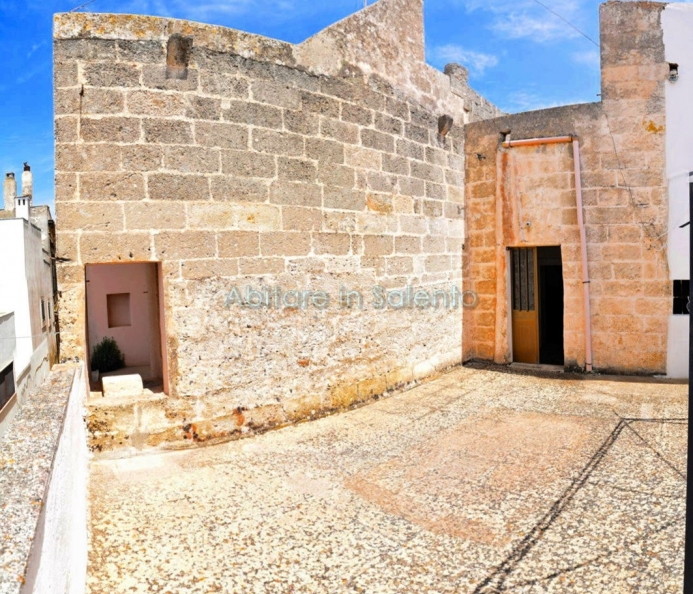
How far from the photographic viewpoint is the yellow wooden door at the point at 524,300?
7.82 metres

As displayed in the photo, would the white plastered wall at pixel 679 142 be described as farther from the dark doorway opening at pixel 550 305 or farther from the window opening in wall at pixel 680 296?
the dark doorway opening at pixel 550 305

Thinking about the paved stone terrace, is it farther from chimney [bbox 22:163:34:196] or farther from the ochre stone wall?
chimney [bbox 22:163:34:196]

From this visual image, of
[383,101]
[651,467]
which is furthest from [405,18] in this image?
[651,467]

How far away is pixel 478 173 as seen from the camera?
764 cm

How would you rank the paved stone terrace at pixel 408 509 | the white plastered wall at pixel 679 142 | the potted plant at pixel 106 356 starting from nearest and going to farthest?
the paved stone terrace at pixel 408 509
the white plastered wall at pixel 679 142
the potted plant at pixel 106 356

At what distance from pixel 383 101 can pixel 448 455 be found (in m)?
3.85

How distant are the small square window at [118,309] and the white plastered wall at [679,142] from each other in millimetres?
8597

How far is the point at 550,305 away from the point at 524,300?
12.1 ft

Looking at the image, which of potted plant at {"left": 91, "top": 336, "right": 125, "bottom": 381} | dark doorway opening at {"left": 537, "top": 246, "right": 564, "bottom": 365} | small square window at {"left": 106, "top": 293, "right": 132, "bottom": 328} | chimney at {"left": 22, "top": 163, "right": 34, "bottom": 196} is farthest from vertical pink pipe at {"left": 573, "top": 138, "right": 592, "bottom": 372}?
chimney at {"left": 22, "top": 163, "right": 34, "bottom": 196}

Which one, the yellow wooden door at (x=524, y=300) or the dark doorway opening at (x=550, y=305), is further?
the dark doorway opening at (x=550, y=305)

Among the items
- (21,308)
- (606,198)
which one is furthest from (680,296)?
(21,308)

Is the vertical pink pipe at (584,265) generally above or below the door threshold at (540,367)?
above

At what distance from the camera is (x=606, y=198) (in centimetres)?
696

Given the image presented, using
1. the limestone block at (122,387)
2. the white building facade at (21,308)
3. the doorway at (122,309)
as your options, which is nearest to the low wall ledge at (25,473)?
the limestone block at (122,387)
